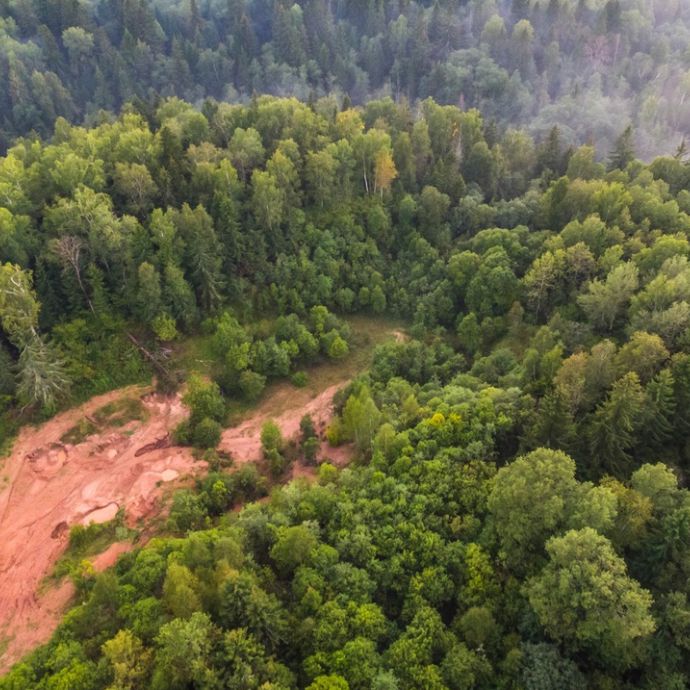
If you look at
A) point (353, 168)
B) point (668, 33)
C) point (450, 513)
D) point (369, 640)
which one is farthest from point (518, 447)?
point (668, 33)

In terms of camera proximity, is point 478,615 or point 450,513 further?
point 450,513

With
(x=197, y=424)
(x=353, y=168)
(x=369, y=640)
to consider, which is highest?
(x=353, y=168)

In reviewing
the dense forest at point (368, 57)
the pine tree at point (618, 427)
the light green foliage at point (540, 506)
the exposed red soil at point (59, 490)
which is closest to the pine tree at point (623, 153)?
the dense forest at point (368, 57)

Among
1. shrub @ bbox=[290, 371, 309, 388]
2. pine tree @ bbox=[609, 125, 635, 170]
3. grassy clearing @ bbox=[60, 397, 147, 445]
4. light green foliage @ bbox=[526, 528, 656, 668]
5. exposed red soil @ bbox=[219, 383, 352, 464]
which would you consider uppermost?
pine tree @ bbox=[609, 125, 635, 170]

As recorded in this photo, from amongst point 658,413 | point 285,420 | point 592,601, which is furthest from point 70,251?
point 658,413

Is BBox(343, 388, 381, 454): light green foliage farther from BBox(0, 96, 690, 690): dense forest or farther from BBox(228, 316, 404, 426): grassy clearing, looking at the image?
BBox(228, 316, 404, 426): grassy clearing

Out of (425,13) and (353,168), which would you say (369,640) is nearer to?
(353,168)

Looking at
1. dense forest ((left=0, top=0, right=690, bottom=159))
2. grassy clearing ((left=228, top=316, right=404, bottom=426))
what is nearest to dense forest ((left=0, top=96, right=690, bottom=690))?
grassy clearing ((left=228, top=316, right=404, bottom=426))
